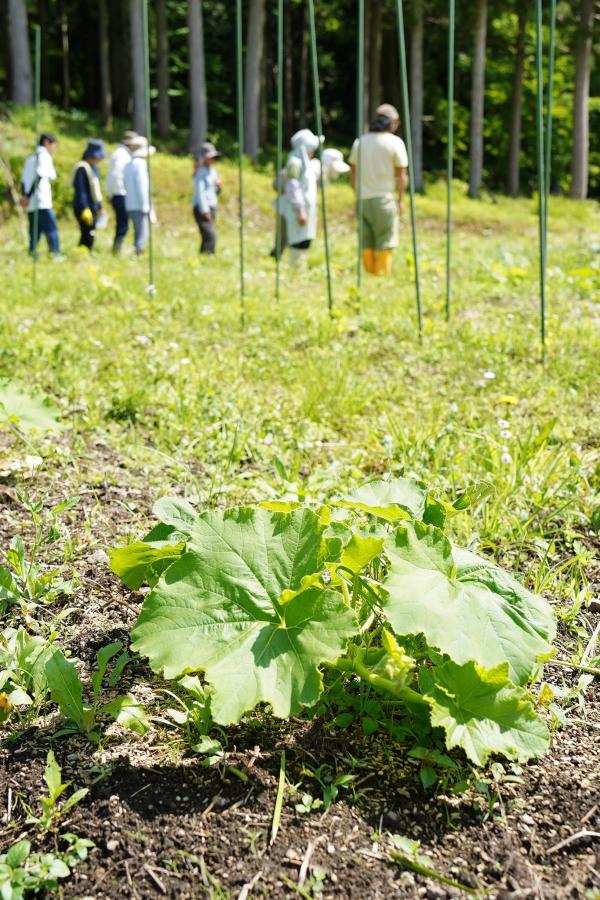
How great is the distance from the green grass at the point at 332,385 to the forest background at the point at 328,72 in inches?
585

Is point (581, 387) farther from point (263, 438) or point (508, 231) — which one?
point (508, 231)

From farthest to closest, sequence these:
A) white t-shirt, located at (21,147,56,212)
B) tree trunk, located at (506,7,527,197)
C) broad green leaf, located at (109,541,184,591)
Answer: tree trunk, located at (506,7,527,197) → white t-shirt, located at (21,147,56,212) → broad green leaf, located at (109,541,184,591)

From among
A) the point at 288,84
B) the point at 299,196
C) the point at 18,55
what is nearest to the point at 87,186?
the point at 299,196

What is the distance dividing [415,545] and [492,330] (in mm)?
4324

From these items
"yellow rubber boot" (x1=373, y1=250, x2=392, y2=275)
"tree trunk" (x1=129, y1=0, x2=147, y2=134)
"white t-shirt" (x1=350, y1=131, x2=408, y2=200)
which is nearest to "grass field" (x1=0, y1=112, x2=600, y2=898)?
"yellow rubber boot" (x1=373, y1=250, x2=392, y2=275)

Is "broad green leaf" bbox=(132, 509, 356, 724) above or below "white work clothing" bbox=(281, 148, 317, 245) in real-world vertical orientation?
below

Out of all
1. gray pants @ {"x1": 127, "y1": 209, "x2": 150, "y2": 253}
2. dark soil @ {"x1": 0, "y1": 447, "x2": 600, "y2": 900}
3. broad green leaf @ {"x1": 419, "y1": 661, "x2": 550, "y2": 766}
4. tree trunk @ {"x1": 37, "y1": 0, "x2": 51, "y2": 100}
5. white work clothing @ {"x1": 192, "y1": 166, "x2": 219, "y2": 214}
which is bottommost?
dark soil @ {"x1": 0, "y1": 447, "x2": 600, "y2": 900}

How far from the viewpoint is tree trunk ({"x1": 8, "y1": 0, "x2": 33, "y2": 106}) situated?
2016 cm

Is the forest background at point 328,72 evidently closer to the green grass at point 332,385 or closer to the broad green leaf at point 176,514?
the green grass at point 332,385

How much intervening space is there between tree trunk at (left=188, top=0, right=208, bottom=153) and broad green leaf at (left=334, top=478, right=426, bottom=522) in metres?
20.2

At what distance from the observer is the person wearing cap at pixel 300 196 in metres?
9.23

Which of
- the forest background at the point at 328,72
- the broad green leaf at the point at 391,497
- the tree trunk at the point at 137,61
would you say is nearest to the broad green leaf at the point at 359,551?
the broad green leaf at the point at 391,497

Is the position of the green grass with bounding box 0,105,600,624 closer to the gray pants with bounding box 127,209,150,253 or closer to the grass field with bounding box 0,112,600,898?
the grass field with bounding box 0,112,600,898

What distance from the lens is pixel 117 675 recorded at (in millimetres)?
1890
